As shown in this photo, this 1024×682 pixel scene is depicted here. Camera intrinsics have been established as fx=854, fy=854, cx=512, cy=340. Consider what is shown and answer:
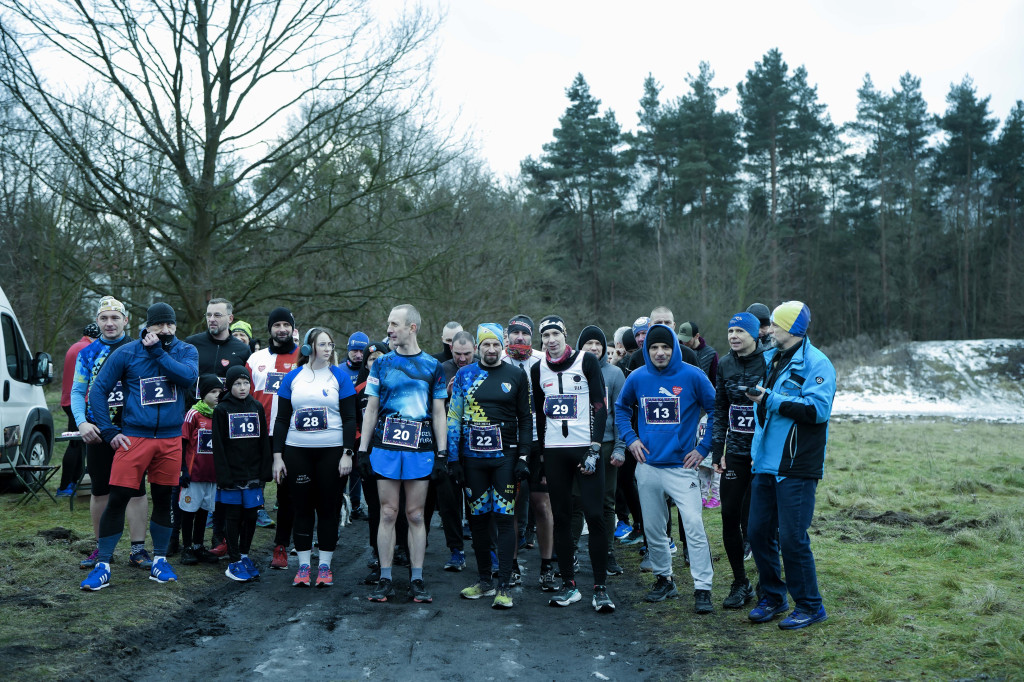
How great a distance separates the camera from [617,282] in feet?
162

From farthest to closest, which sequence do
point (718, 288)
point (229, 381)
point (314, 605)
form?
point (718, 288), point (229, 381), point (314, 605)

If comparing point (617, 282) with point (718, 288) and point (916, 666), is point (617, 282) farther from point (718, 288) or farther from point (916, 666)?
point (916, 666)

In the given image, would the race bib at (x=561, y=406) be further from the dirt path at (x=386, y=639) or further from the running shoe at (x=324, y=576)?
the running shoe at (x=324, y=576)

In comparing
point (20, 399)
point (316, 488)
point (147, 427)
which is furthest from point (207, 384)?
point (20, 399)

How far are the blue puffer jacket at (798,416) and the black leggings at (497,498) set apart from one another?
186 cm

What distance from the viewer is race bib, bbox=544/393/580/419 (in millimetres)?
6492

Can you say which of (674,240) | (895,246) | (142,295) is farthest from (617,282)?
(142,295)

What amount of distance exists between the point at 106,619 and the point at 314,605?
55.2 inches

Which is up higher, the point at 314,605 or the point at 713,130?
the point at 713,130

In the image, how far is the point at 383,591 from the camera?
6480mm

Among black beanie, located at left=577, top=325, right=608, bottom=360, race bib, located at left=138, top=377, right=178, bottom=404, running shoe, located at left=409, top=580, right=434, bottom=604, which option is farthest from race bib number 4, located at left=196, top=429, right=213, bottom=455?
black beanie, located at left=577, top=325, right=608, bottom=360

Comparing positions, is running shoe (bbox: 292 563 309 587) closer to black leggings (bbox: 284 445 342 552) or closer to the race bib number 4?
black leggings (bbox: 284 445 342 552)

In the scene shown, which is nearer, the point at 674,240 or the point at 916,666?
the point at 916,666

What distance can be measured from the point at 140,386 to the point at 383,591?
2.49 meters
